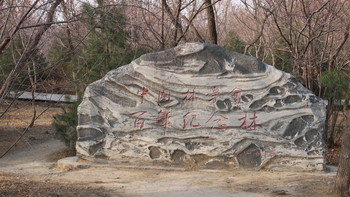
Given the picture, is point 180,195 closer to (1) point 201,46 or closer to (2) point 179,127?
(2) point 179,127

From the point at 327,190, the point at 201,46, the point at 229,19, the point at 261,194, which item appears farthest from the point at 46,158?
the point at 229,19

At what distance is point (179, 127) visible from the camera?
786 cm

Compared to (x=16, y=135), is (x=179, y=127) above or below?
above

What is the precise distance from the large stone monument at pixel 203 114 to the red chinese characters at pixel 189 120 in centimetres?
2

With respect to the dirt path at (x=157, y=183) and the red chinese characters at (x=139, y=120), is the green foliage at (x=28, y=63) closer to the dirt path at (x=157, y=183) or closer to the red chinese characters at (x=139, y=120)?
the dirt path at (x=157, y=183)

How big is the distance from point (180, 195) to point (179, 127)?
1827mm

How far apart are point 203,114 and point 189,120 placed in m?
0.26

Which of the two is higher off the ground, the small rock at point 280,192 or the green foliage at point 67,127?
the green foliage at point 67,127

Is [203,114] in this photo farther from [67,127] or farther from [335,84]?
[67,127]

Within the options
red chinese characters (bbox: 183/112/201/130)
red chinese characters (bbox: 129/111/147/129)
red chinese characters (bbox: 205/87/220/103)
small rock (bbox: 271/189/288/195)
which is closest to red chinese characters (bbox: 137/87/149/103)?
red chinese characters (bbox: 129/111/147/129)

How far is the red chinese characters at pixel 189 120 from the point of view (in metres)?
7.83

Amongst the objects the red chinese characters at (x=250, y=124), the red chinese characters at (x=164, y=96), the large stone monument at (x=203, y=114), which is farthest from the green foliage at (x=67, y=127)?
the red chinese characters at (x=250, y=124)

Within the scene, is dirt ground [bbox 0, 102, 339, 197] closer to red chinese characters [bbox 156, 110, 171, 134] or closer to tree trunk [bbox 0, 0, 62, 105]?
red chinese characters [bbox 156, 110, 171, 134]

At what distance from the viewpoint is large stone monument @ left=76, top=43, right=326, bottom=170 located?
24.8 ft
